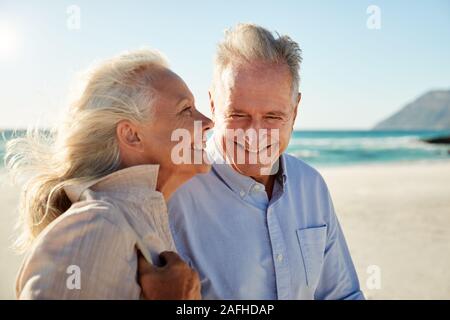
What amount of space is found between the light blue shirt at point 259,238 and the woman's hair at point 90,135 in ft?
1.65

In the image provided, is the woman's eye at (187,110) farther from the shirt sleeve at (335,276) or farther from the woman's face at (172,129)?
the shirt sleeve at (335,276)

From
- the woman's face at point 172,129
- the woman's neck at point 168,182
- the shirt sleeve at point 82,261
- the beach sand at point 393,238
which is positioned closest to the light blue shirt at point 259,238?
the woman's neck at point 168,182

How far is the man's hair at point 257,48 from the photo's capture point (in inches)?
98.9

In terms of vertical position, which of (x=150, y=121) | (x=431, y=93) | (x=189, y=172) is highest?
(x=150, y=121)

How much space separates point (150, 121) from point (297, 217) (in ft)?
2.95

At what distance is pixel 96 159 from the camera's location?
1.95m

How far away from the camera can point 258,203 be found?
2.41 metres

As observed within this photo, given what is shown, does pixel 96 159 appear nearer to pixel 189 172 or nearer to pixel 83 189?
pixel 83 189

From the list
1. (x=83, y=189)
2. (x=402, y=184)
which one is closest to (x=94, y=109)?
(x=83, y=189)

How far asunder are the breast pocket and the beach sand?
142 centimetres

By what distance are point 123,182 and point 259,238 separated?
760mm

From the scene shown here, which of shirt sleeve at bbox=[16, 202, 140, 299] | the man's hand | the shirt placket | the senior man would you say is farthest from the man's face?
shirt sleeve at bbox=[16, 202, 140, 299]

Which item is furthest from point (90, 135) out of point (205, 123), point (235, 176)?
point (235, 176)

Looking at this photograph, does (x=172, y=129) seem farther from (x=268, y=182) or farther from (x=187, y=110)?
(x=268, y=182)
